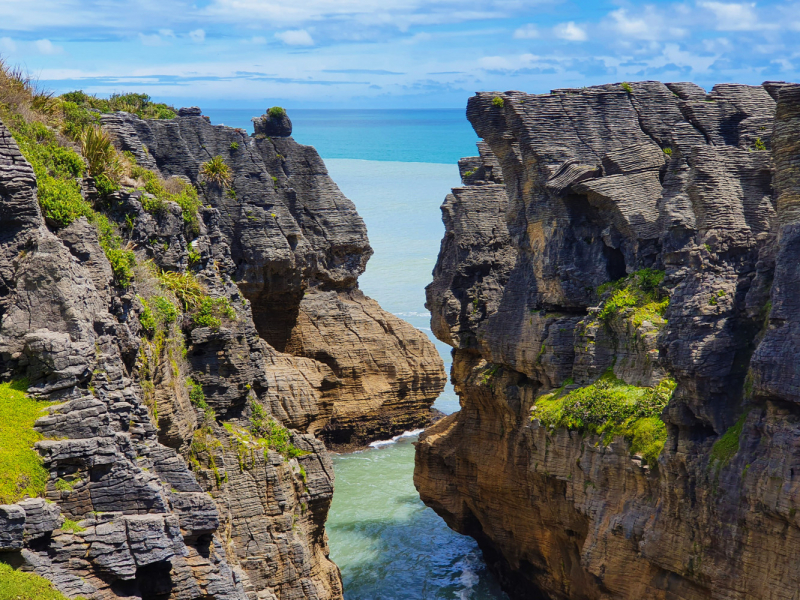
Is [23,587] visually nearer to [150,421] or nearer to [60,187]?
[150,421]

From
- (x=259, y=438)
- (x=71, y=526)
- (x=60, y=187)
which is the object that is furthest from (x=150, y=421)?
(x=259, y=438)

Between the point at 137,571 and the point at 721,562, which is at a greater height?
the point at 137,571

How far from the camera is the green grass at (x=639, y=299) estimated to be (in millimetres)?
25500

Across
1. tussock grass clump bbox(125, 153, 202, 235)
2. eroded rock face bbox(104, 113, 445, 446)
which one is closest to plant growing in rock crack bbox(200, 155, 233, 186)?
eroded rock face bbox(104, 113, 445, 446)

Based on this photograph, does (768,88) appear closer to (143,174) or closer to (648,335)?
(648,335)

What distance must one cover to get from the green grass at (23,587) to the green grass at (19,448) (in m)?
Result: 1.08

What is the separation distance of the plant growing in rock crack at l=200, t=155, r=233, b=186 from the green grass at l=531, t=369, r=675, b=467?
20797 mm

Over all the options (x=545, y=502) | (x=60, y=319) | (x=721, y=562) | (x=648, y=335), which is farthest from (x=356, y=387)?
(x=60, y=319)

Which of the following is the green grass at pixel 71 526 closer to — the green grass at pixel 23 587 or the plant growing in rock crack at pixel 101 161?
the green grass at pixel 23 587

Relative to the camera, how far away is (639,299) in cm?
2622

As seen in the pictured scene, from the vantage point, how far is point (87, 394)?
13938 mm

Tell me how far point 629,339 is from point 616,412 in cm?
224

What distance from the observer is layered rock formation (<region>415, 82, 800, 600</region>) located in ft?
64.7

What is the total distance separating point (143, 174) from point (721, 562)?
15612 mm
